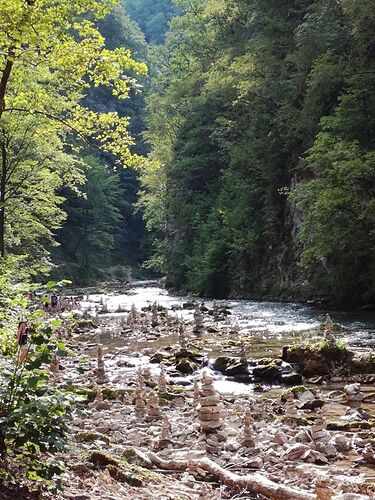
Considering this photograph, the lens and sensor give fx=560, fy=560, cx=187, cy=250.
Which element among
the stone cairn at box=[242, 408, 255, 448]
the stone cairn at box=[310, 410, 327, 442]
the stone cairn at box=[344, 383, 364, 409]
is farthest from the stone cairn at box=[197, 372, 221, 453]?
the stone cairn at box=[344, 383, 364, 409]

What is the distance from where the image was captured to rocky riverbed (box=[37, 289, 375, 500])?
4543 millimetres

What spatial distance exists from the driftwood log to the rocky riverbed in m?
0.01

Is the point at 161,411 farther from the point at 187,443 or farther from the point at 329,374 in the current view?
the point at 329,374

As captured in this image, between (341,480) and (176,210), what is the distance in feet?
129

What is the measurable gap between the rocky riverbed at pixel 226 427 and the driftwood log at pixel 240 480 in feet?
0.03

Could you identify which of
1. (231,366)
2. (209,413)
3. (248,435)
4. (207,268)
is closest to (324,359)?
(231,366)

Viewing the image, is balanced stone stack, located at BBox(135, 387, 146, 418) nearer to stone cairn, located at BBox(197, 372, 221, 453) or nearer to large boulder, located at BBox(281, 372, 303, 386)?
stone cairn, located at BBox(197, 372, 221, 453)

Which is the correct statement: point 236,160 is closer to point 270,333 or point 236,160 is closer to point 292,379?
point 270,333

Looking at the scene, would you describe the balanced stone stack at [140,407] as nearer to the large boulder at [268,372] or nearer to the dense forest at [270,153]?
the large boulder at [268,372]

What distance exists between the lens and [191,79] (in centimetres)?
4738

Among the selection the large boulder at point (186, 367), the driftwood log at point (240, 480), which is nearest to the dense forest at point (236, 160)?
the large boulder at point (186, 367)

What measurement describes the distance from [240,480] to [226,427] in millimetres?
1829

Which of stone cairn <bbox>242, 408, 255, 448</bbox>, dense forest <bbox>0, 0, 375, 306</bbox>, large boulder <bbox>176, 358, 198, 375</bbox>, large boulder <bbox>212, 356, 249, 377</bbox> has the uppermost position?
dense forest <bbox>0, 0, 375, 306</bbox>

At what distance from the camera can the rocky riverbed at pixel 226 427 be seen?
14.9 ft
